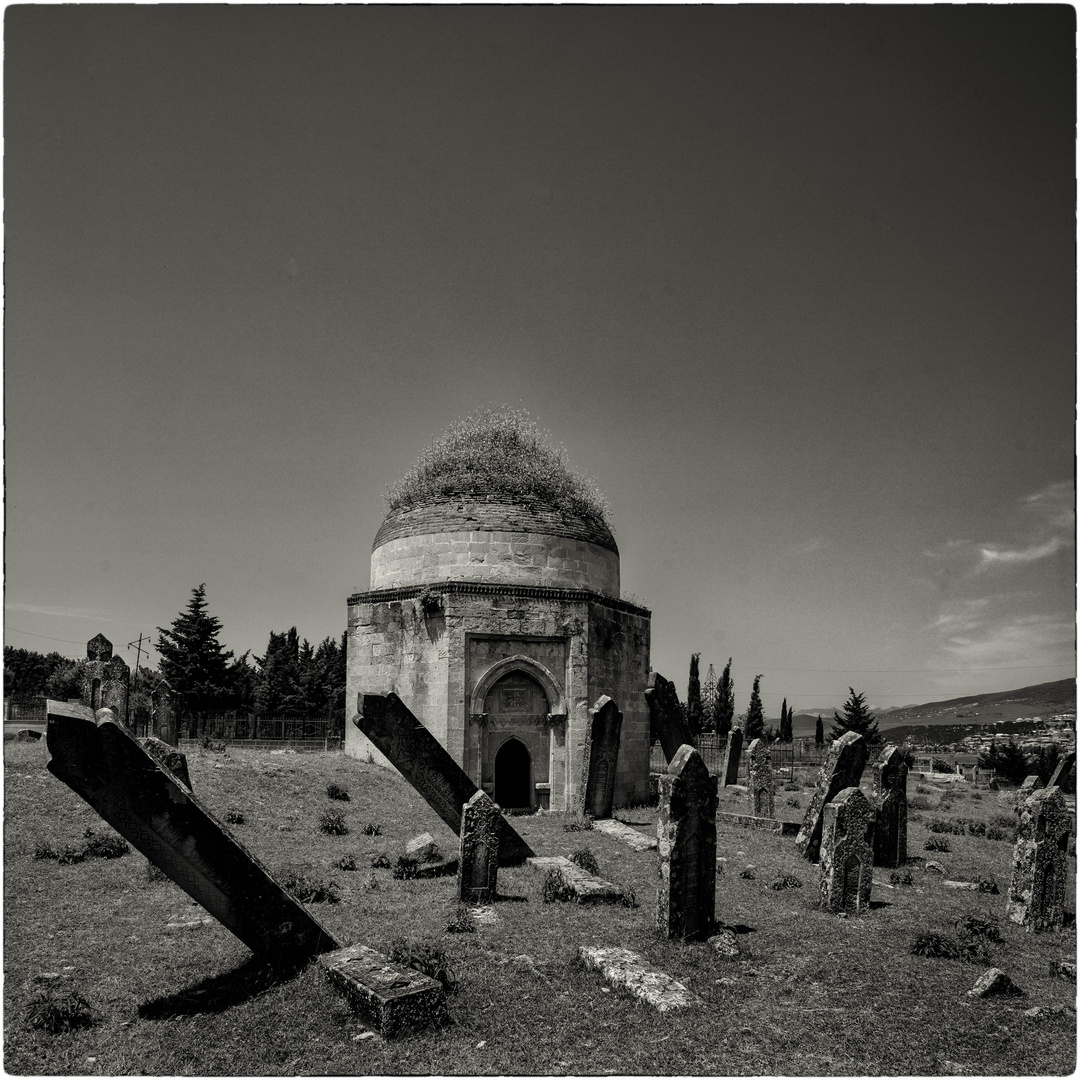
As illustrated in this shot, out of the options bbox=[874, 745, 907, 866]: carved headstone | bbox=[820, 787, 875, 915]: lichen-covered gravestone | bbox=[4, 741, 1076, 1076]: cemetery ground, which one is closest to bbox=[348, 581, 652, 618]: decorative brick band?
bbox=[4, 741, 1076, 1076]: cemetery ground

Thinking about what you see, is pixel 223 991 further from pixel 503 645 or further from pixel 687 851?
pixel 503 645

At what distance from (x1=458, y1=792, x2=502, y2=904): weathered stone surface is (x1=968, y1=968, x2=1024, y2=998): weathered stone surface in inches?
220

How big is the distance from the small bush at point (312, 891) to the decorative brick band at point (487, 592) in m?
10.3

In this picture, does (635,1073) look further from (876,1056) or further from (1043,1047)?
(1043,1047)

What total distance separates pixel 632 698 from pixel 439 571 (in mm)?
6743

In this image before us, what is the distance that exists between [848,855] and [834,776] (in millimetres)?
3711

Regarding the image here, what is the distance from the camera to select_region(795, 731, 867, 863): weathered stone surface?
1350cm

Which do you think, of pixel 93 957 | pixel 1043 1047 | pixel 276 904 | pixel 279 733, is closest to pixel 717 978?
pixel 1043 1047

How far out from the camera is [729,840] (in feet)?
50.6

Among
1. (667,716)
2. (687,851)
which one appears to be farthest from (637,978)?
(667,716)

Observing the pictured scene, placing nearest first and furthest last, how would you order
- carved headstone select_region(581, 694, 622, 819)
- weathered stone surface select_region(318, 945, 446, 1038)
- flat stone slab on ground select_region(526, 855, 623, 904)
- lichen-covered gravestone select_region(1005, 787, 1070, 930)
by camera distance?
1. weathered stone surface select_region(318, 945, 446, 1038)
2. lichen-covered gravestone select_region(1005, 787, 1070, 930)
3. flat stone slab on ground select_region(526, 855, 623, 904)
4. carved headstone select_region(581, 694, 622, 819)

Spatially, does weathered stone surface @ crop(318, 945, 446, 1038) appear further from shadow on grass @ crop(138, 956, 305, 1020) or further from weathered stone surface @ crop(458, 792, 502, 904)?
weathered stone surface @ crop(458, 792, 502, 904)

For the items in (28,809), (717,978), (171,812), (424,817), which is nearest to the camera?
(171,812)

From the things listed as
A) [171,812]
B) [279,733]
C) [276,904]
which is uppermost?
[171,812]
